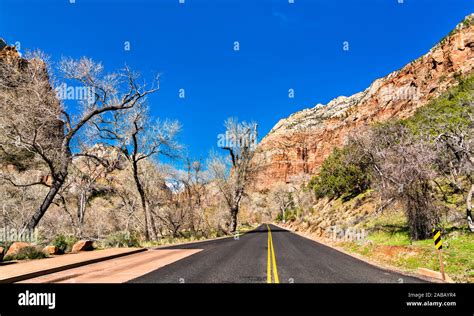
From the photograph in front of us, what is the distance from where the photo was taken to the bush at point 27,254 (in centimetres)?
1164

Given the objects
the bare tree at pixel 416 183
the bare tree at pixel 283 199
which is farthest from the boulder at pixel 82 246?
the bare tree at pixel 283 199

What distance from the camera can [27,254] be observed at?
11.9 m

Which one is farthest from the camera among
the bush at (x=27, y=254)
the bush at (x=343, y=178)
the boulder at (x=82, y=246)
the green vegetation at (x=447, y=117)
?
the bush at (x=343, y=178)

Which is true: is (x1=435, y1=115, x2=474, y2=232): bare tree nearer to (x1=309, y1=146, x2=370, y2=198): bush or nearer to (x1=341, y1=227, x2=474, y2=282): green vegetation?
(x1=341, y1=227, x2=474, y2=282): green vegetation

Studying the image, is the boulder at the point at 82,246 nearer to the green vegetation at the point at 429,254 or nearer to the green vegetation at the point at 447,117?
the green vegetation at the point at 429,254

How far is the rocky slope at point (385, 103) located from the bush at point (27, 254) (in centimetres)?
3124

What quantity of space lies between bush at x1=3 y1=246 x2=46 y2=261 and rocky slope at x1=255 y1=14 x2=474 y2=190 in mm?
31238

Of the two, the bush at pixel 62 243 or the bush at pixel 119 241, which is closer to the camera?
the bush at pixel 62 243

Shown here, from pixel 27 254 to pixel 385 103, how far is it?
94.6 metres

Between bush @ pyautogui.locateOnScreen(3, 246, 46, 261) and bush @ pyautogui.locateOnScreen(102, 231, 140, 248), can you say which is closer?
bush @ pyautogui.locateOnScreen(3, 246, 46, 261)

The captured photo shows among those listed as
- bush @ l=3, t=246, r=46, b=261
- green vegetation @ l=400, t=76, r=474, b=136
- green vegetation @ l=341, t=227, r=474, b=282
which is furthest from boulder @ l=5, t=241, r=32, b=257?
green vegetation @ l=400, t=76, r=474, b=136

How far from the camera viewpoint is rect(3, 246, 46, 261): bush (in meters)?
11.6

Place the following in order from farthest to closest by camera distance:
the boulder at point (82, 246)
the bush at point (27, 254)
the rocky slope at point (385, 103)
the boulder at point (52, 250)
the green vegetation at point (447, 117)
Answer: the rocky slope at point (385, 103) < the green vegetation at point (447, 117) < the boulder at point (82, 246) < the boulder at point (52, 250) < the bush at point (27, 254)
